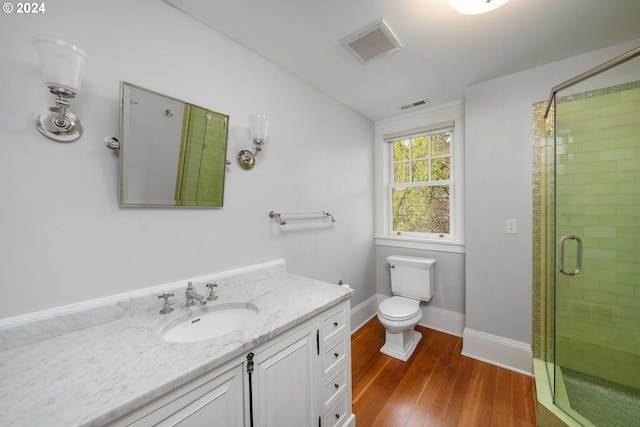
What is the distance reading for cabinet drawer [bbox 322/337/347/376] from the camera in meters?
1.22

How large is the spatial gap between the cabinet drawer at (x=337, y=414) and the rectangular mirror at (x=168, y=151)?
4.24ft

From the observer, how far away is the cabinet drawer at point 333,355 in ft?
4.02

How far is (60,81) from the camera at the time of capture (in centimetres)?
85

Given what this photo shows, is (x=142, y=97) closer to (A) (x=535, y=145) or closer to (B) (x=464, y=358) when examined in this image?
(A) (x=535, y=145)

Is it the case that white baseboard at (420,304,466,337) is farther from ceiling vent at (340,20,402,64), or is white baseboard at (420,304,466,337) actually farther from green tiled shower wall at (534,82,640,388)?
ceiling vent at (340,20,402,64)

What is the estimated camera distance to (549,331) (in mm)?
1772

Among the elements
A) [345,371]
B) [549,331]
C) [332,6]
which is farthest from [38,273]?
[549,331]

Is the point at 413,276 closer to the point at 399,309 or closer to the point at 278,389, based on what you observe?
the point at 399,309

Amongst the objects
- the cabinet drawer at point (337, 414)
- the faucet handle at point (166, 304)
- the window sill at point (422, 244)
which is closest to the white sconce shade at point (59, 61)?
the faucet handle at point (166, 304)

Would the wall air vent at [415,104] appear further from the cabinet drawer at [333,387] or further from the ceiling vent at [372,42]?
the cabinet drawer at [333,387]

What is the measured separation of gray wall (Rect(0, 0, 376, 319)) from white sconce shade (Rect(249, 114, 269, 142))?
81mm

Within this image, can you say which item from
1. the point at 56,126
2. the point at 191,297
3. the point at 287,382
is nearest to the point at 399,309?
the point at 287,382

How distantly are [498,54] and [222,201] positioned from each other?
7.06ft

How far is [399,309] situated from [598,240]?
1.43 meters
